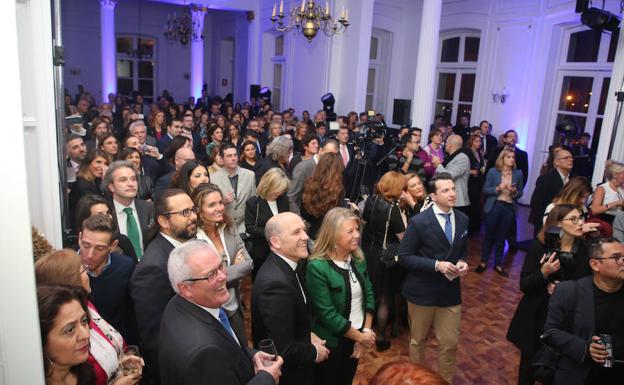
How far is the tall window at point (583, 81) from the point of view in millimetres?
8109

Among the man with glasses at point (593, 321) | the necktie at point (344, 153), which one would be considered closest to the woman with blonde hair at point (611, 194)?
the man with glasses at point (593, 321)

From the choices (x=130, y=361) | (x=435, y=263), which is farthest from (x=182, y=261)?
(x=435, y=263)

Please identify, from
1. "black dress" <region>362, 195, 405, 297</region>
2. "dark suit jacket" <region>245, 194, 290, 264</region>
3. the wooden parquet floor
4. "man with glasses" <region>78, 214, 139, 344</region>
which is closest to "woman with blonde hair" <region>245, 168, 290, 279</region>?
"dark suit jacket" <region>245, 194, 290, 264</region>

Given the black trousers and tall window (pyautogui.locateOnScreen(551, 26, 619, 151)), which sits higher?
tall window (pyautogui.locateOnScreen(551, 26, 619, 151))

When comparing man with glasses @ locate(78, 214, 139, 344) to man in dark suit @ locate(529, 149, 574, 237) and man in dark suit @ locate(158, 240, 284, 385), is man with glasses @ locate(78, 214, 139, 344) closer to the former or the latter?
man in dark suit @ locate(158, 240, 284, 385)

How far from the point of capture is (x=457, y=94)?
11008mm

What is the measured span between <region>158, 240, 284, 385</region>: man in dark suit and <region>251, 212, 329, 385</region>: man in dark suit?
1.21 ft

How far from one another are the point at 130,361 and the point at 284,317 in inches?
27.8

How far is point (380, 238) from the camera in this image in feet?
11.8

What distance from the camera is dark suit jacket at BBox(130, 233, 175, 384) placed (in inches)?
84.5

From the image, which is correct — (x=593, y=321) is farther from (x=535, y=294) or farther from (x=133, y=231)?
(x=133, y=231)

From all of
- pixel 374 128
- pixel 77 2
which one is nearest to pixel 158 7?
pixel 77 2

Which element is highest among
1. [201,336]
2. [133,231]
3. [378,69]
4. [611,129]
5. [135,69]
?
[378,69]

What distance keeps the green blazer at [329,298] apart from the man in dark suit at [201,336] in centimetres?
74
